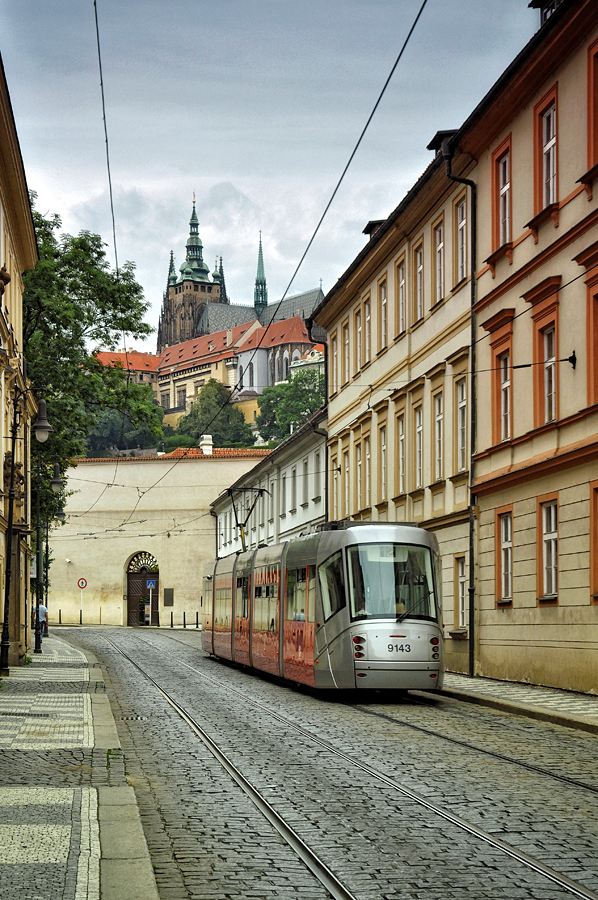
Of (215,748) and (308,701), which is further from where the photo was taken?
(308,701)

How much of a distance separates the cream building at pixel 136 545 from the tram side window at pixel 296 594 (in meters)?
54.1

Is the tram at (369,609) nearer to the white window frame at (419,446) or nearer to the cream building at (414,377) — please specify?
the cream building at (414,377)

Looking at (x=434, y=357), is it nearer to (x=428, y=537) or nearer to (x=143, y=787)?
(x=428, y=537)

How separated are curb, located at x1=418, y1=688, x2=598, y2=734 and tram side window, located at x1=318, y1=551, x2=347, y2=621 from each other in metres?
2.57

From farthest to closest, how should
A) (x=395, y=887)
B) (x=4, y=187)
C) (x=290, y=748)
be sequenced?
(x=4, y=187)
(x=290, y=748)
(x=395, y=887)

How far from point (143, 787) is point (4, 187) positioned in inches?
805

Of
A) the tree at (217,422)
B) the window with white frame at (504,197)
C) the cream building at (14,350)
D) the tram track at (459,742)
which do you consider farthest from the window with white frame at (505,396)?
the tree at (217,422)

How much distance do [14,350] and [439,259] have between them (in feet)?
34.6

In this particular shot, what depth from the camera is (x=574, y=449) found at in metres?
20.5

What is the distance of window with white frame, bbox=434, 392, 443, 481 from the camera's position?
Result: 98.2 feet

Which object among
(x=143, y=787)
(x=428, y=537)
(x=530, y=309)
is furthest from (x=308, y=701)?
(x=143, y=787)

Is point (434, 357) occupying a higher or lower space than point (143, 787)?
higher

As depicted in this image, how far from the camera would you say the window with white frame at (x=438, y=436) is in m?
29.9

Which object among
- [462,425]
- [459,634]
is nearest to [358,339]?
[462,425]
